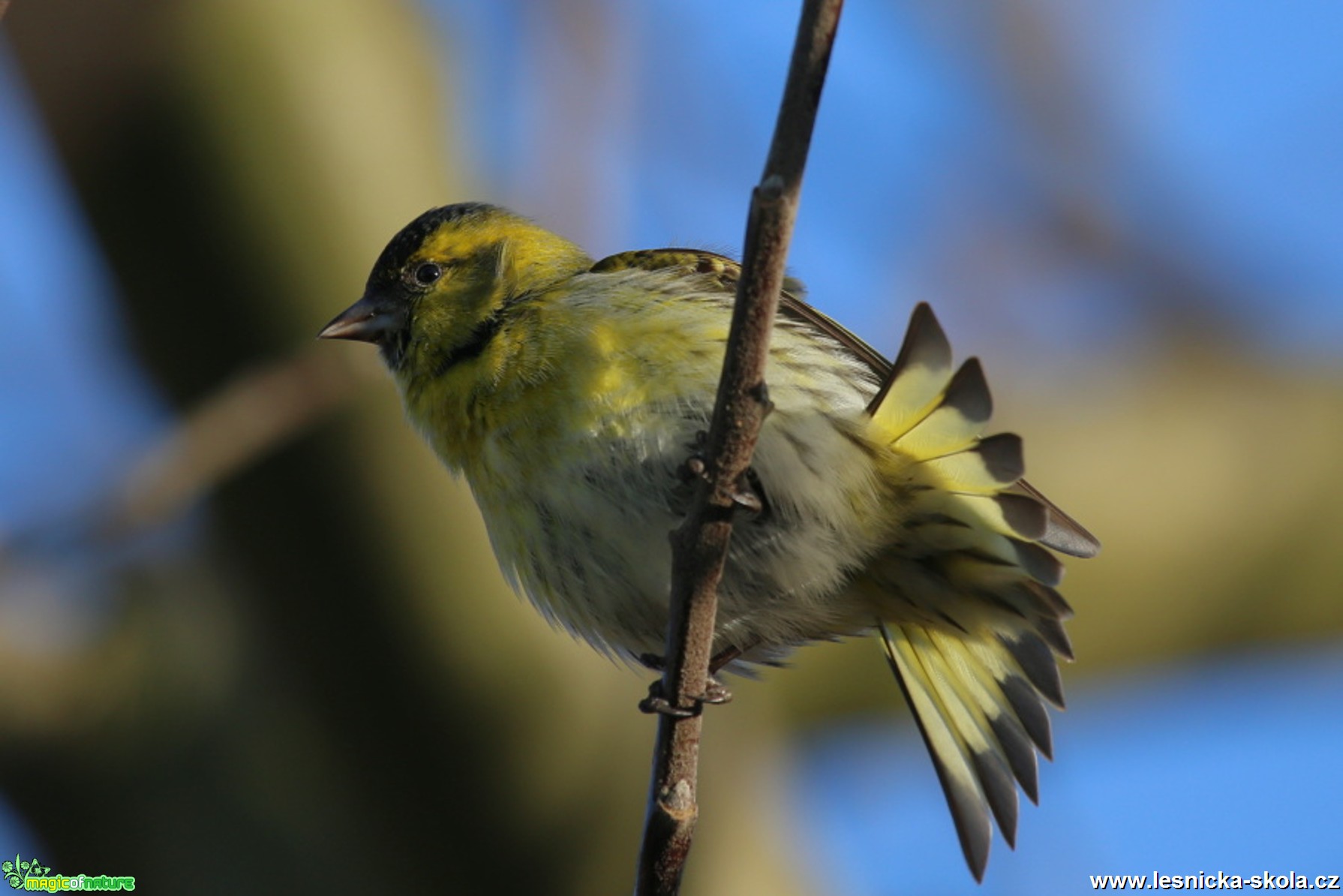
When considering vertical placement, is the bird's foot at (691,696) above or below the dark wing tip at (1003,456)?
below

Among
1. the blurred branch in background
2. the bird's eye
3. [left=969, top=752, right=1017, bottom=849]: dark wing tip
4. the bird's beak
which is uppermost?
the bird's eye

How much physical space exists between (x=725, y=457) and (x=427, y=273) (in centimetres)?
166

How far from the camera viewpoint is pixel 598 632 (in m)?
3.33

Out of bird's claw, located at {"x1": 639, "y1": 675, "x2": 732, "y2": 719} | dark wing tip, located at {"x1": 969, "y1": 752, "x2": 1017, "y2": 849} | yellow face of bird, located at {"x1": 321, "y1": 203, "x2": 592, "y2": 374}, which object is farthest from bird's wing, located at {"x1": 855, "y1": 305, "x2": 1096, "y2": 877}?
yellow face of bird, located at {"x1": 321, "y1": 203, "x2": 592, "y2": 374}

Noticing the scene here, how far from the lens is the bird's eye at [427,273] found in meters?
3.70

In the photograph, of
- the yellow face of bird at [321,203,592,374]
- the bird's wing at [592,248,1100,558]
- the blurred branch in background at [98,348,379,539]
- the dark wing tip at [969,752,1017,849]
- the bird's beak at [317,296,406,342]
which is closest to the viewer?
the bird's wing at [592,248,1100,558]

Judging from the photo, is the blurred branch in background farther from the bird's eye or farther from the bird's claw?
the bird's claw

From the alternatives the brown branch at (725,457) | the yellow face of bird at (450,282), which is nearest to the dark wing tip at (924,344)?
the brown branch at (725,457)

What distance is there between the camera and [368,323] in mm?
3656

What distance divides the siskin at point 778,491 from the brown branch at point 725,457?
514mm

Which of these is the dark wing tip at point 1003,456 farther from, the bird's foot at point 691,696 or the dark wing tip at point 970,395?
the bird's foot at point 691,696

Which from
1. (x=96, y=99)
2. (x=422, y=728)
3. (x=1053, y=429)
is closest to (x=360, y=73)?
(x=96, y=99)

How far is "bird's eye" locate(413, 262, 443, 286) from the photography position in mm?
3697

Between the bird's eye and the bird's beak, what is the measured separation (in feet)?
0.30
